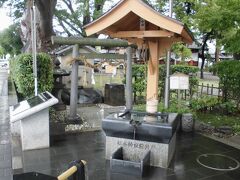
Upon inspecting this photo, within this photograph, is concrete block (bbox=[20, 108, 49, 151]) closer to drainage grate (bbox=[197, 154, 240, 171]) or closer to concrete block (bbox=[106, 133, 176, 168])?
concrete block (bbox=[106, 133, 176, 168])

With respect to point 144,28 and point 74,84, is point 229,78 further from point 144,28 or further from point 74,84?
point 74,84

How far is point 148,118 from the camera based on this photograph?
5777mm

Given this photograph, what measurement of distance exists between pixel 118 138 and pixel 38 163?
1.79 meters

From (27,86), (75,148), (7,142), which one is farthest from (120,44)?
(7,142)

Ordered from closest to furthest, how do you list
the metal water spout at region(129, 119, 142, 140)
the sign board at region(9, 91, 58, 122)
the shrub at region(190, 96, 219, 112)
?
the metal water spout at region(129, 119, 142, 140) → the sign board at region(9, 91, 58, 122) → the shrub at region(190, 96, 219, 112)

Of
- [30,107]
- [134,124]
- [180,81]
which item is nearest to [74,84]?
[30,107]

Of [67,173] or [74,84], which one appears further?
[74,84]

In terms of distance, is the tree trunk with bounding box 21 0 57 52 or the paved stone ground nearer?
the paved stone ground

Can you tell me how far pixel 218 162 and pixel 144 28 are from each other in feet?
11.2

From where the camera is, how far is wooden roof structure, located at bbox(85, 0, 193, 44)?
507cm

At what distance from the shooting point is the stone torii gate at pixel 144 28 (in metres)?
5.12

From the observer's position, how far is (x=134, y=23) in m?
6.03

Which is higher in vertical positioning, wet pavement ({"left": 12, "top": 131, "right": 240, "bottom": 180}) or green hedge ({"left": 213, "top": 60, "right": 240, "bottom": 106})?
green hedge ({"left": 213, "top": 60, "right": 240, "bottom": 106})

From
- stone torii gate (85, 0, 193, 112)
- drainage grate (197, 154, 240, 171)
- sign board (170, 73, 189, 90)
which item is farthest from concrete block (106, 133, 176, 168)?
sign board (170, 73, 189, 90)
